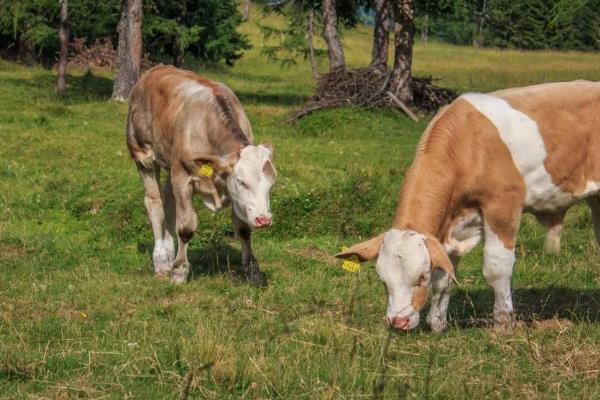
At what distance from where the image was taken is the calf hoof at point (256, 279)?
10019mm

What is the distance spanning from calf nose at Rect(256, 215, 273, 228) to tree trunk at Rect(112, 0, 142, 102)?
1694 cm

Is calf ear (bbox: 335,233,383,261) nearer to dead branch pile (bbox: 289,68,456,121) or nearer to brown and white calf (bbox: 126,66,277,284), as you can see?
brown and white calf (bbox: 126,66,277,284)

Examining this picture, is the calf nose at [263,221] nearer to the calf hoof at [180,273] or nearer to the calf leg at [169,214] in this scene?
the calf hoof at [180,273]

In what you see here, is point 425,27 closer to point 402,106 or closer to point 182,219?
point 402,106

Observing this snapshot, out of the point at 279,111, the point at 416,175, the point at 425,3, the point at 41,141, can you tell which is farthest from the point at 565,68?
the point at 416,175

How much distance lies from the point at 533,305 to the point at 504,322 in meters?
1.12

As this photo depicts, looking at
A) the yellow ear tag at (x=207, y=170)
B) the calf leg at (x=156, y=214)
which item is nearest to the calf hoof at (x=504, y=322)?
the yellow ear tag at (x=207, y=170)

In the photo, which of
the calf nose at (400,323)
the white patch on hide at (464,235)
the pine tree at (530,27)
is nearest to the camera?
the calf nose at (400,323)

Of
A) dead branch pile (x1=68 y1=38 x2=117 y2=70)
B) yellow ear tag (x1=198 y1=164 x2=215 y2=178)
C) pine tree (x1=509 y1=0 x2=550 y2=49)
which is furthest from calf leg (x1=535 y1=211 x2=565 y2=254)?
pine tree (x1=509 y1=0 x2=550 y2=49)

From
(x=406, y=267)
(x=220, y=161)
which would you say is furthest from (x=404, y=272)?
(x=220, y=161)

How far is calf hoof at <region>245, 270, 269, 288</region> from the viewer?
10.0 m

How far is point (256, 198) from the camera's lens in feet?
30.9

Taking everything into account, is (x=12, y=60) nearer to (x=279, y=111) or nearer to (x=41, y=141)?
(x=279, y=111)

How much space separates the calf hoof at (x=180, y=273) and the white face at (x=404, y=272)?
11.2 ft
